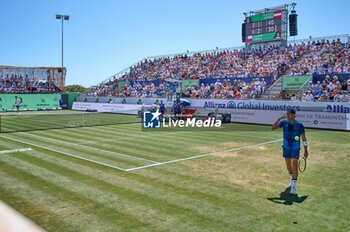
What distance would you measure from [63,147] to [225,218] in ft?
34.8

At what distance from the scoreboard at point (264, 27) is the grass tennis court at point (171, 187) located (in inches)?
1011

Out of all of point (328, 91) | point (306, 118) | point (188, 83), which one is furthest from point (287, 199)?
point (188, 83)

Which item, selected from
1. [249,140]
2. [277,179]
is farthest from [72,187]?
[249,140]

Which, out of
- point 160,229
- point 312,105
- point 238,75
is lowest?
point 160,229

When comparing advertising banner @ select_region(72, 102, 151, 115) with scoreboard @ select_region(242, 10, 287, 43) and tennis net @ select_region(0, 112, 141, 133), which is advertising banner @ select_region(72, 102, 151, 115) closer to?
tennis net @ select_region(0, 112, 141, 133)

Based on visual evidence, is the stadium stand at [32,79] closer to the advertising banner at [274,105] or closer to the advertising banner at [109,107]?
the advertising banner at [109,107]

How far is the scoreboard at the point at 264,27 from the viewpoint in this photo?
38312 mm

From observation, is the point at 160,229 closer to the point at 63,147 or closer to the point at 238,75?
the point at 63,147

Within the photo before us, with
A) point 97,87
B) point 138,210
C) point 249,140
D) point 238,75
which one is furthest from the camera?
point 97,87

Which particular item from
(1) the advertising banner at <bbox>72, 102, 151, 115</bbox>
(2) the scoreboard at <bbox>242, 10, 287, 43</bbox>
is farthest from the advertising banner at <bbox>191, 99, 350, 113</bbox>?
(2) the scoreboard at <bbox>242, 10, 287, 43</bbox>

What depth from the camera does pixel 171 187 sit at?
8.98 meters

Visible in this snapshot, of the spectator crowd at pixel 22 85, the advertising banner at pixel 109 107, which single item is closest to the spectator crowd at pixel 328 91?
the advertising banner at pixel 109 107

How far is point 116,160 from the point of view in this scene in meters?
12.5

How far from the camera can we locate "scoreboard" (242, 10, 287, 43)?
38312 millimetres
